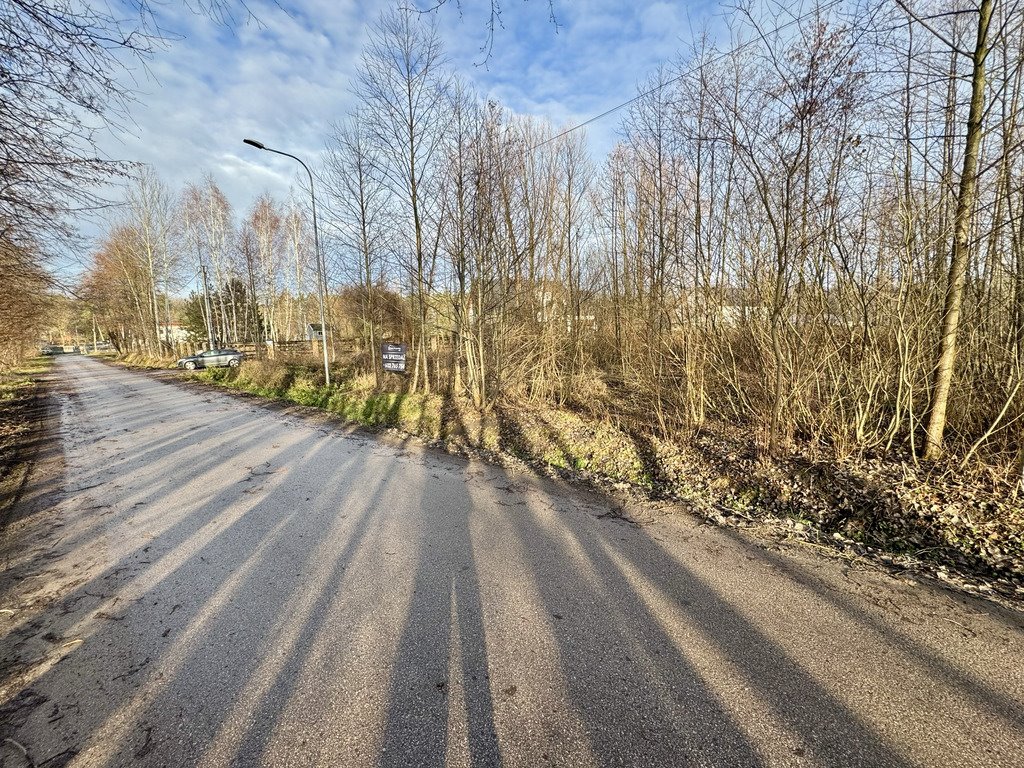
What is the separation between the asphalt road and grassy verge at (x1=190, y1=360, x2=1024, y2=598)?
26.7 inches

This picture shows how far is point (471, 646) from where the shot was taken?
2482 millimetres

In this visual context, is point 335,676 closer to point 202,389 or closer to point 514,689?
point 514,689

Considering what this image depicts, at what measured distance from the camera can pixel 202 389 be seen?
16344 millimetres

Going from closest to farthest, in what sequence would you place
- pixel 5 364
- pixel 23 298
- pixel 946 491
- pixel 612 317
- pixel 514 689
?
1. pixel 514 689
2. pixel 946 491
3. pixel 23 298
4. pixel 612 317
5. pixel 5 364

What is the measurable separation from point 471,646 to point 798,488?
13.8 ft

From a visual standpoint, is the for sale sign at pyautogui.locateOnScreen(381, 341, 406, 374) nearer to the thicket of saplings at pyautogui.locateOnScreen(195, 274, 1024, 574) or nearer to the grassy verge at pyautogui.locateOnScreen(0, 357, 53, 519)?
the thicket of saplings at pyautogui.locateOnScreen(195, 274, 1024, 574)

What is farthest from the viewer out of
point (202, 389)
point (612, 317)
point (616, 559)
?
point (202, 389)

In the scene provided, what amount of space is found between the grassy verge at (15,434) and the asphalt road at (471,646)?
62.9 inches

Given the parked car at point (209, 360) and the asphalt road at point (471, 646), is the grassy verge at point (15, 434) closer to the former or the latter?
the asphalt road at point (471, 646)

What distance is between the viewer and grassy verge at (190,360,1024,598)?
362 centimetres

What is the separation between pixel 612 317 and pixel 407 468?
8347 mm

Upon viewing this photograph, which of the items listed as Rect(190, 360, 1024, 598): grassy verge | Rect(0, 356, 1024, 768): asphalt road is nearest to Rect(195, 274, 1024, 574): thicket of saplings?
Rect(190, 360, 1024, 598): grassy verge

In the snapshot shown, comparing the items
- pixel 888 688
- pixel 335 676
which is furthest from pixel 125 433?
pixel 888 688

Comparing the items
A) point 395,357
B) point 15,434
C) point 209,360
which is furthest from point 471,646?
point 209,360
